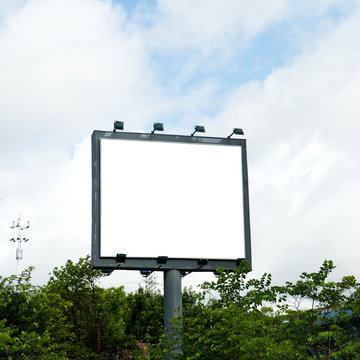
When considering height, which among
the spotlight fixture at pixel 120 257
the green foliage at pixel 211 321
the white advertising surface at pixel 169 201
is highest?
the white advertising surface at pixel 169 201

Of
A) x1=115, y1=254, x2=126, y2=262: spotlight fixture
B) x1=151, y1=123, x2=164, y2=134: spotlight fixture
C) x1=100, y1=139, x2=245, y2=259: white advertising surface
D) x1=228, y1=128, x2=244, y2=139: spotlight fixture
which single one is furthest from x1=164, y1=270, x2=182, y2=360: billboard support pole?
x1=228, y1=128, x2=244, y2=139: spotlight fixture

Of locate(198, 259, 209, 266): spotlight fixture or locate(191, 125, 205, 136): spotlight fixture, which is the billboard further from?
locate(191, 125, 205, 136): spotlight fixture

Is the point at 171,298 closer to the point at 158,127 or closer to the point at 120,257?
the point at 120,257

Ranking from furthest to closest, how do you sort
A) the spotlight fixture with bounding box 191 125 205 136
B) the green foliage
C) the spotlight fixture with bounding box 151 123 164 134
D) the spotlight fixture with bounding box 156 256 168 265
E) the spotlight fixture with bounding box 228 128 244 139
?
1. the spotlight fixture with bounding box 228 128 244 139
2. the spotlight fixture with bounding box 191 125 205 136
3. the spotlight fixture with bounding box 151 123 164 134
4. the spotlight fixture with bounding box 156 256 168 265
5. the green foliage

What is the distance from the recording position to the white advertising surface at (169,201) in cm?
2648

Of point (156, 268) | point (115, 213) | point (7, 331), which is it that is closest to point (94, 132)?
point (115, 213)

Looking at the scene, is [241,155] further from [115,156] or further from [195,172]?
[115,156]

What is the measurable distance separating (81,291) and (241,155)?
14.3 m

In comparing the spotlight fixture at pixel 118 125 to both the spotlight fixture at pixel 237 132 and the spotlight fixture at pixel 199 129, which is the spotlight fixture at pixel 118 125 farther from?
the spotlight fixture at pixel 237 132

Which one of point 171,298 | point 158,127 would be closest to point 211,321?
point 171,298

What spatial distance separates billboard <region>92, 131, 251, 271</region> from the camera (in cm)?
2633

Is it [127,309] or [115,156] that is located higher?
[115,156]

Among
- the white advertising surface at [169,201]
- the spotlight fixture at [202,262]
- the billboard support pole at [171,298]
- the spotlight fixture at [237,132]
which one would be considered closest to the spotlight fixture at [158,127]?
the white advertising surface at [169,201]

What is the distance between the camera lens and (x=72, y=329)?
125ft
